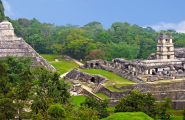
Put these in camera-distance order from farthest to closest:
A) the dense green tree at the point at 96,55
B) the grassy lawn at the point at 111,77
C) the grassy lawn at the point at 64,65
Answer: the dense green tree at the point at 96,55 → the grassy lawn at the point at 64,65 → the grassy lawn at the point at 111,77

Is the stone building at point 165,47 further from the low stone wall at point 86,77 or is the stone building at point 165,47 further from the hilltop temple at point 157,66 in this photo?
the low stone wall at point 86,77

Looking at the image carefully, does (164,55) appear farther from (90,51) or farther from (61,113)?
(61,113)

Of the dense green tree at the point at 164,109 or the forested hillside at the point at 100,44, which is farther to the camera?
the forested hillside at the point at 100,44

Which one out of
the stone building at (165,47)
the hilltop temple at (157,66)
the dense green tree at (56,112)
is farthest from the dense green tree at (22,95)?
the stone building at (165,47)

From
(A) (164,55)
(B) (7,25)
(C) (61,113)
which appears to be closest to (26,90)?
(C) (61,113)

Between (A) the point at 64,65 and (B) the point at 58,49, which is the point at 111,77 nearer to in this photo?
(A) the point at 64,65

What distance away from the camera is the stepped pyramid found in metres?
47.6

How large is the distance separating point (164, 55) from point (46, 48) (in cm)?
3838

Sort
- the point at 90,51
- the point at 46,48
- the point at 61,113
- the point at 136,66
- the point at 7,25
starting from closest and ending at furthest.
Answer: the point at 61,113 < the point at 136,66 < the point at 7,25 < the point at 90,51 < the point at 46,48

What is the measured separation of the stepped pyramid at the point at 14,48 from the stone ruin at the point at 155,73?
5303 millimetres

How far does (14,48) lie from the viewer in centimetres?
4916

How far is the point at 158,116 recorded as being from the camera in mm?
29734

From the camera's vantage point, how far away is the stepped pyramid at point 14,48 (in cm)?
4759

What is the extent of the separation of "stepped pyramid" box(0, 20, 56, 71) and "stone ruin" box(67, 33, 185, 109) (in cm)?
530
